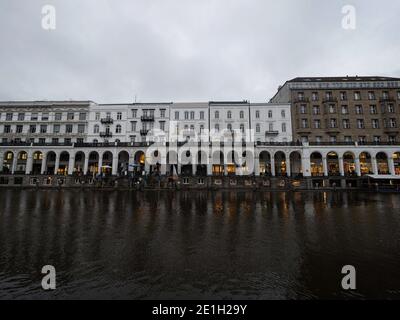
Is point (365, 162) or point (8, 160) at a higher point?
point (8, 160)

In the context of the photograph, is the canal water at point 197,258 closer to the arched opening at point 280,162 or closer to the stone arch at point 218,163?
the stone arch at point 218,163

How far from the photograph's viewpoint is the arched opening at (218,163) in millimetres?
44125

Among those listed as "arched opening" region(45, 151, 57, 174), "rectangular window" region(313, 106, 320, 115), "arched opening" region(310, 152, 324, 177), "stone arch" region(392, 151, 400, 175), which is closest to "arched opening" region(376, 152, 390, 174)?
"stone arch" region(392, 151, 400, 175)

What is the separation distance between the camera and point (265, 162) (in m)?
46.0

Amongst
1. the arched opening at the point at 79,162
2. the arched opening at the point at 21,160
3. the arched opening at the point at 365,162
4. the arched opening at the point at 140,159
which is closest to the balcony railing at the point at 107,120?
the arched opening at the point at 79,162

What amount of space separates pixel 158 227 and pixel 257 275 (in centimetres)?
655

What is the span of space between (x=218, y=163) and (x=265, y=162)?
1080cm

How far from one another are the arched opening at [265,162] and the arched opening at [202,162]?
40.5 ft

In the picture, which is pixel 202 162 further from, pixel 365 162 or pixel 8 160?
pixel 8 160

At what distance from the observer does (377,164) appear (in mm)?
43781

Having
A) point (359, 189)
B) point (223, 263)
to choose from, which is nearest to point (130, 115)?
point (223, 263)

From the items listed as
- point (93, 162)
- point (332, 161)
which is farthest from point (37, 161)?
point (332, 161)

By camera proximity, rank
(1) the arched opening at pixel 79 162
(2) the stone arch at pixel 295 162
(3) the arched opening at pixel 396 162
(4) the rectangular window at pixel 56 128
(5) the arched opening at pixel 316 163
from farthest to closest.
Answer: (4) the rectangular window at pixel 56 128, (1) the arched opening at pixel 79 162, (2) the stone arch at pixel 295 162, (5) the arched opening at pixel 316 163, (3) the arched opening at pixel 396 162

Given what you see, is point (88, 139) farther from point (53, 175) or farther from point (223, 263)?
point (223, 263)
